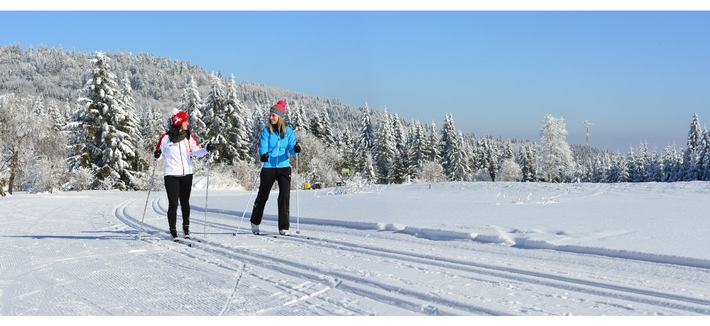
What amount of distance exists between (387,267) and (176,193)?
3.65 m

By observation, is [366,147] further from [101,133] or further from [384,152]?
[101,133]

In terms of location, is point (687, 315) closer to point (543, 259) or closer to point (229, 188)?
point (543, 259)

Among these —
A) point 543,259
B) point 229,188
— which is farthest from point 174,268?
point 229,188

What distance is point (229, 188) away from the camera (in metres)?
33.3

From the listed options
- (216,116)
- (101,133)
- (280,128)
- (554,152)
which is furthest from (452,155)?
(280,128)

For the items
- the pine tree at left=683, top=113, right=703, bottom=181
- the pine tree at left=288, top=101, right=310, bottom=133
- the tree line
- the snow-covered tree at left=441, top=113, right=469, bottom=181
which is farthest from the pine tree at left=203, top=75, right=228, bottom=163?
the pine tree at left=683, top=113, right=703, bottom=181

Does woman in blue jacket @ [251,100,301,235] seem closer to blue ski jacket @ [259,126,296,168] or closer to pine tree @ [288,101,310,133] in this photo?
blue ski jacket @ [259,126,296,168]

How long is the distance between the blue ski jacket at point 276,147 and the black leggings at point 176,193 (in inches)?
43.3

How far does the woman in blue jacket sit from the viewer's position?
7176 millimetres

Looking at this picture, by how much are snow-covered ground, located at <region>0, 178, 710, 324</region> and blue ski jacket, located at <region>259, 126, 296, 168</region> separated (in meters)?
0.99

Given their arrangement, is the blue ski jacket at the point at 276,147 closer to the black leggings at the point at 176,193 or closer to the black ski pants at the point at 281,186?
the black ski pants at the point at 281,186

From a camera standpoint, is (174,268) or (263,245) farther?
(263,245)

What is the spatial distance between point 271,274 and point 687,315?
298 centimetres

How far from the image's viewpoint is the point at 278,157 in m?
7.21
